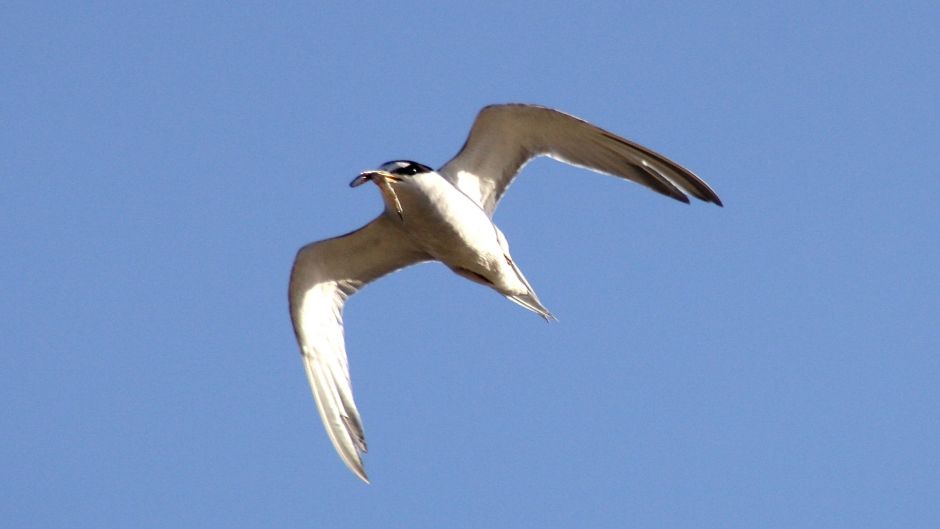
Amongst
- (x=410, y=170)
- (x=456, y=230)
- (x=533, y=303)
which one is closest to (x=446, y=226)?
(x=456, y=230)

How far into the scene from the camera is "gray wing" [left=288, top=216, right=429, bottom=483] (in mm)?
10586

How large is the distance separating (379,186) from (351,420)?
2.06 metres

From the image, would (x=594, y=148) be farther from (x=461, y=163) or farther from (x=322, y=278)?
(x=322, y=278)

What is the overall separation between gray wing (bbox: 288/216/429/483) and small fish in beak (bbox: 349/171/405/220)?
63 centimetres

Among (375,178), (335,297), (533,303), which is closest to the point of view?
(375,178)

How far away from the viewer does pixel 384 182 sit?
973cm

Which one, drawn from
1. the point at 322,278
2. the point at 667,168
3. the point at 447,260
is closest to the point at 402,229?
the point at 447,260

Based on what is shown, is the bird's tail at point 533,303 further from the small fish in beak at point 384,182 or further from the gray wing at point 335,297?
the small fish in beak at point 384,182

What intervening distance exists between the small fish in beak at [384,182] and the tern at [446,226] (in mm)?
11

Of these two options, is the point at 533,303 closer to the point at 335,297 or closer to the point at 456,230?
the point at 456,230

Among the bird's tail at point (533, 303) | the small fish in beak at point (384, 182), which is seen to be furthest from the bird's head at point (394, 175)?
the bird's tail at point (533, 303)

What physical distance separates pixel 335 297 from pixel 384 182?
5.83 ft

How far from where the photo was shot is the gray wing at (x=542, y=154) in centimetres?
1024

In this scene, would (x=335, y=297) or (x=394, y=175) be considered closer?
(x=394, y=175)
